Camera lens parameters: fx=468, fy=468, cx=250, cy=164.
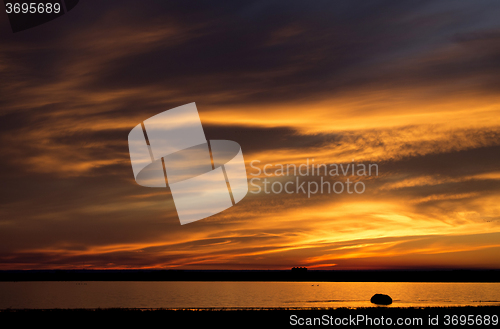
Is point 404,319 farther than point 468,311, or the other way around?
point 468,311

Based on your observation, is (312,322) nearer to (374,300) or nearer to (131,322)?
(131,322)

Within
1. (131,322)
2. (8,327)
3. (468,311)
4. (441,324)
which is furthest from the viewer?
(468,311)

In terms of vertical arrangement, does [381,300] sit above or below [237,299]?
above

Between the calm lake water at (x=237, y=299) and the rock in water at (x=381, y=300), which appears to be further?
the calm lake water at (x=237, y=299)

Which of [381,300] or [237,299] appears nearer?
[381,300]

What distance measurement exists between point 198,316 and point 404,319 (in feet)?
60.3

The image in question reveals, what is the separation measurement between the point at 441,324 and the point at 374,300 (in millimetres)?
31453

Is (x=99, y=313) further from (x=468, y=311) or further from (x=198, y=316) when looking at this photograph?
(x=468, y=311)

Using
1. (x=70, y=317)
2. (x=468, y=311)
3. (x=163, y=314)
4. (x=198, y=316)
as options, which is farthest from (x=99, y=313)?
(x=468, y=311)

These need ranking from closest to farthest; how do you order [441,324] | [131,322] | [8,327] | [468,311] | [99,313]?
[8,327]
[131,322]
[441,324]
[99,313]
[468,311]

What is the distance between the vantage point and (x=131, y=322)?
3706cm

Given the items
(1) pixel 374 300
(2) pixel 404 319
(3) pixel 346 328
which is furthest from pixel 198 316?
(1) pixel 374 300

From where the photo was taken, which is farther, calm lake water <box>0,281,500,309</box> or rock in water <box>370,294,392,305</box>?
calm lake water <box>0,281,500,309</box>

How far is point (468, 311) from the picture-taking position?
4819 centimetres
